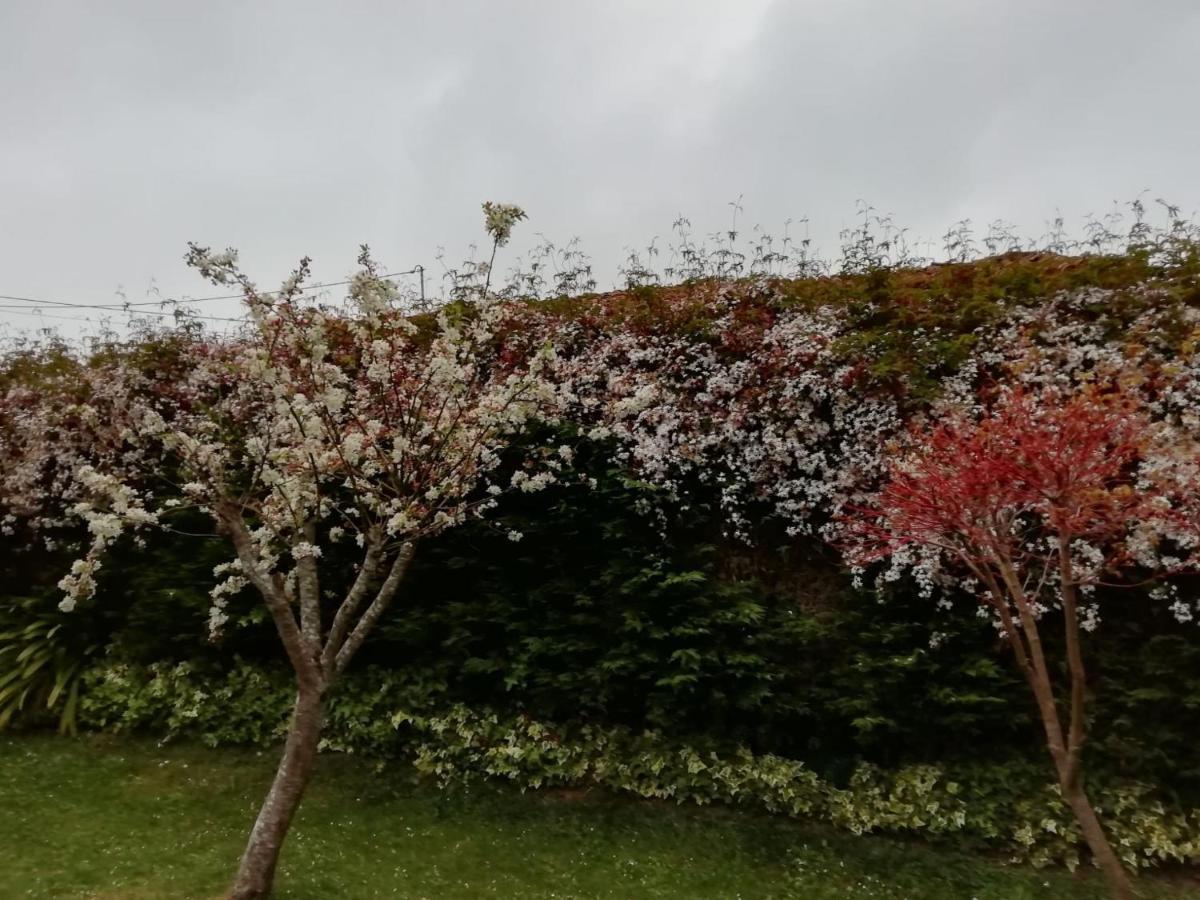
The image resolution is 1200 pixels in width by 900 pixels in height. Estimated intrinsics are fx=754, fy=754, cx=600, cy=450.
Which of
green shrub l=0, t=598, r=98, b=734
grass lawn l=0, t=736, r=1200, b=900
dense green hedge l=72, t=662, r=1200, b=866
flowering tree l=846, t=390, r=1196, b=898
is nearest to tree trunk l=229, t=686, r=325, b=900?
grass lawn l=0, t=736, r=1200, b=900

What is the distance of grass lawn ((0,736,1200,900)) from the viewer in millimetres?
5590

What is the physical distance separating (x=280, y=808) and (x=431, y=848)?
5.54 feet

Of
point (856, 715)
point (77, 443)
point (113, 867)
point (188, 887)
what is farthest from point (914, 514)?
point (77, 443)

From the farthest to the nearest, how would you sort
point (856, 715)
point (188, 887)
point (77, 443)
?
point (77, 443), point (856, 715), point (188, 887)

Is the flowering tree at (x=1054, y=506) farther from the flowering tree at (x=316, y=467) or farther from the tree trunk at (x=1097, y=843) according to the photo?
the flowering tree at (x=316, y=467)

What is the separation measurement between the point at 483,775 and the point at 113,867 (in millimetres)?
3016

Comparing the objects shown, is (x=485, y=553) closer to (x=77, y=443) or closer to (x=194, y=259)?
(x=194, y=259)

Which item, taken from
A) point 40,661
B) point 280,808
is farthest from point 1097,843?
point 40,661

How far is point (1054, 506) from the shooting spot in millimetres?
4547

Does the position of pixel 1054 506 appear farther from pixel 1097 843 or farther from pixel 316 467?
pixel 316 467

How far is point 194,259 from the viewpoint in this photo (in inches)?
194

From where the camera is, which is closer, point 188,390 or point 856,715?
point 856,715

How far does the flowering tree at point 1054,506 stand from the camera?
4.55m

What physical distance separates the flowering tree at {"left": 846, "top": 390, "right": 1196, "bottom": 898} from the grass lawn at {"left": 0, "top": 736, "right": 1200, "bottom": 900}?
1.70 meters
